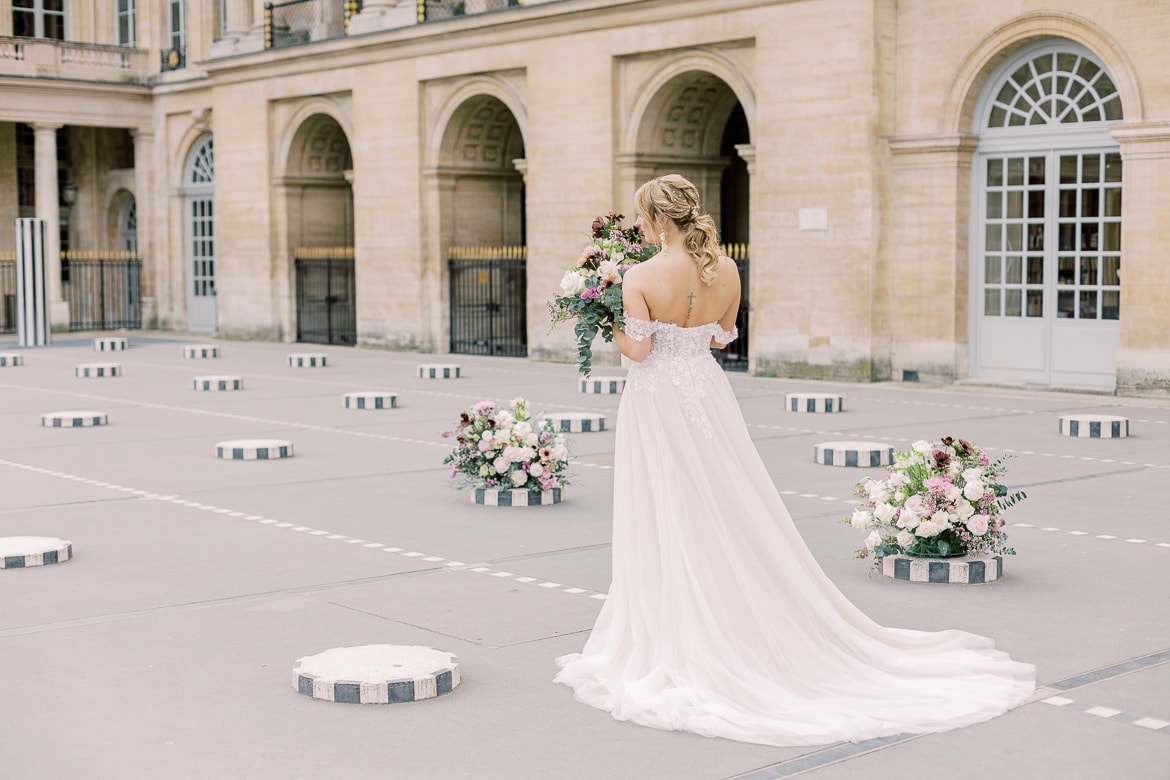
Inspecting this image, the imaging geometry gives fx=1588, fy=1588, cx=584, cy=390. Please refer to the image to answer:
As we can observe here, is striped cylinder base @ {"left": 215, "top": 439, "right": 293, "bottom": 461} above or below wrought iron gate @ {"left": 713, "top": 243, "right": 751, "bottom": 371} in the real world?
below

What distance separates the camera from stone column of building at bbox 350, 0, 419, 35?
98.3 ft

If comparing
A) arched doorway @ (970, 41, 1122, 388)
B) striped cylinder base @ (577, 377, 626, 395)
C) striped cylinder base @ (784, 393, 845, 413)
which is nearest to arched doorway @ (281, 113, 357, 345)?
striped cylinder base @ (577, 377, 626, 395)

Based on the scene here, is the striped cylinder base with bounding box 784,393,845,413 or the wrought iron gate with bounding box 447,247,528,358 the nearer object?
the striped cylinder base with bounding box 784,393,845,413

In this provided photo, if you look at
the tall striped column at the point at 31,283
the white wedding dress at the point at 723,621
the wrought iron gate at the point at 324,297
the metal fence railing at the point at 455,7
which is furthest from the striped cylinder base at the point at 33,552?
the tall striped column at the point at 31,283

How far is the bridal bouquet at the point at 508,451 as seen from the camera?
1141 centimetres

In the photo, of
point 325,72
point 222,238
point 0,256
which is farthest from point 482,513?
point 0,256

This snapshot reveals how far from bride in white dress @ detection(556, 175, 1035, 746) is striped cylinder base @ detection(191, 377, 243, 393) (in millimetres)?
15959

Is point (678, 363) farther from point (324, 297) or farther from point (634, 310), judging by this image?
point (324, 297)

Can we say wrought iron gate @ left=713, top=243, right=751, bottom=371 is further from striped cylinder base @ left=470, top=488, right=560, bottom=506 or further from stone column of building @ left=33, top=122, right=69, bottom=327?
stone column of building @ left=33, top=122, right=69, bottom=327

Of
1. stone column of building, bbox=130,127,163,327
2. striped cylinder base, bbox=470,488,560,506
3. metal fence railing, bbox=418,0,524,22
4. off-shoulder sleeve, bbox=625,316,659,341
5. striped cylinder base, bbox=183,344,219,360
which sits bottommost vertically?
striped cylinder base, bbox=470,488,560,506

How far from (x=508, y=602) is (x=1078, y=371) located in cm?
1412

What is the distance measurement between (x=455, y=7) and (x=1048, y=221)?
12.9 m

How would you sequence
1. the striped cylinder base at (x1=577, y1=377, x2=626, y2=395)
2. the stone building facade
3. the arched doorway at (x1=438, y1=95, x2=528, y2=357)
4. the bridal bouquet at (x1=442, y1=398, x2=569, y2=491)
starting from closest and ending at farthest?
the bridal bouquet at (x1=442, y1=398, x2=569, y2=491), the stone building facade, the striped cylinder base at (x1=577, y1=377, x2=626, y2=395), the arched doorway at (x1=438, y1=95, x2=528, y2=357)

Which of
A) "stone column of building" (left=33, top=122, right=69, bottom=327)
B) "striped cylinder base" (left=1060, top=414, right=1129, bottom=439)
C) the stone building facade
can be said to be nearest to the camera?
"striped cylinder base" (left=1060, top=414, right=1129, bottom=439)
